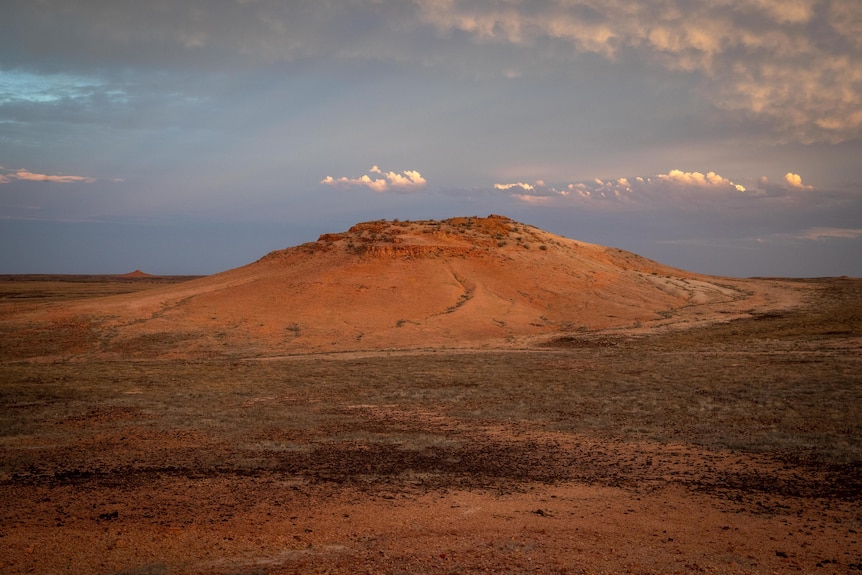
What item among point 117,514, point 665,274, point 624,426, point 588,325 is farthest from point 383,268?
point 117,514

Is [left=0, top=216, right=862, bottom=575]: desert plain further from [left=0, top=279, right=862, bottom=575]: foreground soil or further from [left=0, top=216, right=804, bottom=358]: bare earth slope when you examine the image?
[left=0, top=216, right=804, bottom=358]: bare earth slope

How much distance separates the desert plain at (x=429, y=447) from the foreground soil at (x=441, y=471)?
0.17 feet

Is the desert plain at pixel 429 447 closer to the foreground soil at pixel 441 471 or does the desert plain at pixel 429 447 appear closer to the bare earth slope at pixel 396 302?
the foreground soil at pixel 441 471

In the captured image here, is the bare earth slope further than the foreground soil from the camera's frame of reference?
Yes

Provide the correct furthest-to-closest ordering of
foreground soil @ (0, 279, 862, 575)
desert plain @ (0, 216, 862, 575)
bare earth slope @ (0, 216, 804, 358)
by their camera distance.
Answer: bare earth slope @ (0, 216, 804, 358), desert plain @ (0, 216, 862, 575), foreground soil @ (0, 279, 862, 575)

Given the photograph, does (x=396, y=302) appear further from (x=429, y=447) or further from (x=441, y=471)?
(x=441, y=471)

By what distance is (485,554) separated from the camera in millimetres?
6273

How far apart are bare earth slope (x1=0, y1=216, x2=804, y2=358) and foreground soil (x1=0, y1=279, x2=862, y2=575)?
1041 cm

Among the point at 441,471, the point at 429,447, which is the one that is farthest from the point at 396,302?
the point at 441,471

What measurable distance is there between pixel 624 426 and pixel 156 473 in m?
9.10

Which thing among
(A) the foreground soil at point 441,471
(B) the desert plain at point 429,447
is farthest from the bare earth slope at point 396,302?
(A) the foreground soil at point 441,471

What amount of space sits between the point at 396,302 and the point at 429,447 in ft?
85.6

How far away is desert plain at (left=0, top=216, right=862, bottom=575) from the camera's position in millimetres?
6477

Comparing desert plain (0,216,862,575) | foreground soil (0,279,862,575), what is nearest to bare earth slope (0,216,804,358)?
desert plain (0,216,862,575)
